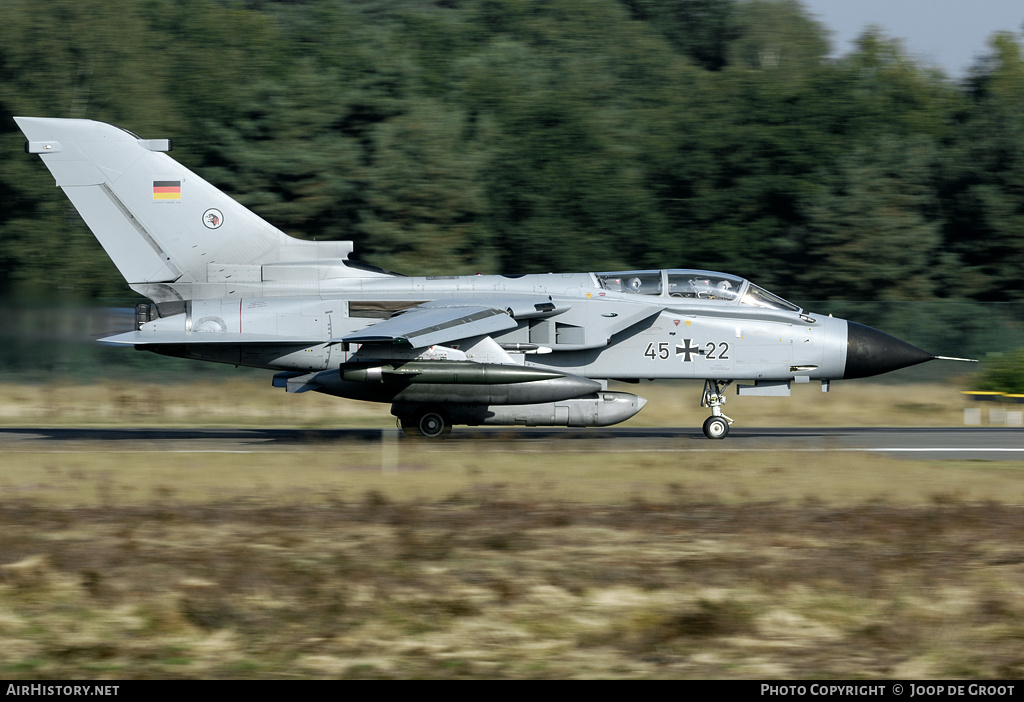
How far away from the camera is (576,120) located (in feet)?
111

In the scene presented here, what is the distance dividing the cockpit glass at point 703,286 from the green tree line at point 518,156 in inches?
583

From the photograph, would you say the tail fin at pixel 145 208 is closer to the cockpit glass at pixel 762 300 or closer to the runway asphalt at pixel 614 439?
the runway asphalt at pixel 614 439

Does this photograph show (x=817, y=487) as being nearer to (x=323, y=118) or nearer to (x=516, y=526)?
(x=516, y=526)

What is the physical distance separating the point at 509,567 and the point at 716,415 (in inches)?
369

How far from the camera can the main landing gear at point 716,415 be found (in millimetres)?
16953

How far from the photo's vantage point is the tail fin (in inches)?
637

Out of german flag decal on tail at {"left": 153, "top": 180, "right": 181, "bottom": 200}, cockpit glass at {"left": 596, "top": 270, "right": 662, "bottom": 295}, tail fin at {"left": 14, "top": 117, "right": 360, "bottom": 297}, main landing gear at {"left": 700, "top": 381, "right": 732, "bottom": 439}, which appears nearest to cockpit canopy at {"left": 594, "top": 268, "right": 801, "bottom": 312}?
cockpit glass at {"left": 596, "top": 270, "right": 662, "bottom": 295}

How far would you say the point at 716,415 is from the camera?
17.1 metres

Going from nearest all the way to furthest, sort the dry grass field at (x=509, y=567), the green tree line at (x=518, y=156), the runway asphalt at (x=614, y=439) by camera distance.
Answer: the dry grass field at (x=509, y=567), the runway asphalt at (x=614, y=439), the green tree line at (x=518, y=156)

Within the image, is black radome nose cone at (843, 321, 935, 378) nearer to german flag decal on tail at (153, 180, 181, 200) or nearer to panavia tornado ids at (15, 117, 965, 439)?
panavia tornado ids at (15, 117, 965, 439)

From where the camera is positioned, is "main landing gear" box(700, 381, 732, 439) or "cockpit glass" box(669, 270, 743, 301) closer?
"cockpit glass" box(669, 270, 743, 301)

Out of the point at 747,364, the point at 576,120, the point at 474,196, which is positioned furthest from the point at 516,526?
the point at 576,120

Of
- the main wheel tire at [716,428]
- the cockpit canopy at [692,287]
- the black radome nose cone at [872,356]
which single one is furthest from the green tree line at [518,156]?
the main wheel tire at [716,428]

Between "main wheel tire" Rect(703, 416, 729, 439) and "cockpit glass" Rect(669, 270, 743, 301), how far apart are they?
193 cm
